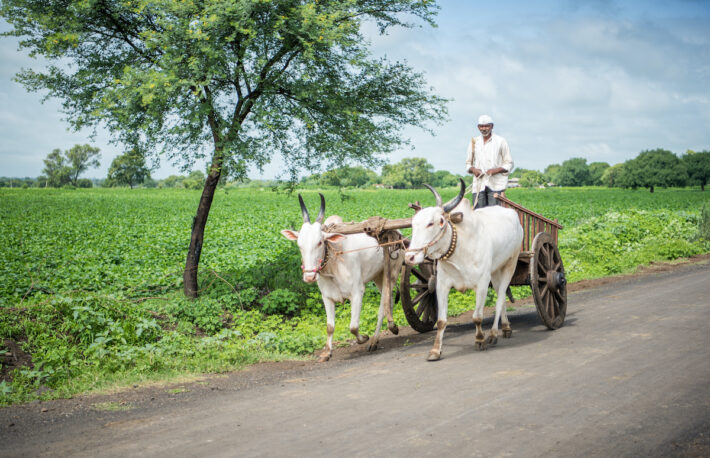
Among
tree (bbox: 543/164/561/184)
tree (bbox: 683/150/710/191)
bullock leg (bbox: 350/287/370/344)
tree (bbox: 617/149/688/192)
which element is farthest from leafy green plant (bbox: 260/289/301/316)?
tree (bbox: 543/164/561/184)

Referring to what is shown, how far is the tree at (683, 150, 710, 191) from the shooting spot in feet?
305

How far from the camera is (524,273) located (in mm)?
8930

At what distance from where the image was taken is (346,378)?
6.61m

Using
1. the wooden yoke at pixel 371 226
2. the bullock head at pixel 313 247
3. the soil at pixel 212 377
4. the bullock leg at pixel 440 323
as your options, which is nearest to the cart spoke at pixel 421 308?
Answer: the soil at pixel 212 377

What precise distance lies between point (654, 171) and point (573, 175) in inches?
2980

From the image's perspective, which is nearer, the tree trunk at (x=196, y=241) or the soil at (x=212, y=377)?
the soil at (x=212, y=377)

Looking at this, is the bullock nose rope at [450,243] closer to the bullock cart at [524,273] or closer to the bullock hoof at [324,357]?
the bullock cart at [524,273]

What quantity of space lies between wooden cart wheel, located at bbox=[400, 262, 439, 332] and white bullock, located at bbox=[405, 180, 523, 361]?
1.16 metres

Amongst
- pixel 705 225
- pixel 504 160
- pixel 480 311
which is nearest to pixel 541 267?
pixel 480 311

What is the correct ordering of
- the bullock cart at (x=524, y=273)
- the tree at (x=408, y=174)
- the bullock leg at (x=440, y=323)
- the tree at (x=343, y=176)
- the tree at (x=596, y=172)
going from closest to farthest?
the bullock leg at (x=440, y=323)
the bullock cart at (x=524, y=273)
the tree at (x=343, y=176)
the tree at (x=408, y=174)
the tree at (x=596, y=172)

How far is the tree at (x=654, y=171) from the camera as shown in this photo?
302ft

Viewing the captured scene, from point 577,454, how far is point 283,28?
8.68 m

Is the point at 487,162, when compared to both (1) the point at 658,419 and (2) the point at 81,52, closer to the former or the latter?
(1) the point at 658,419

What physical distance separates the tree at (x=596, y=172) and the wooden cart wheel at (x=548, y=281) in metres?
164
